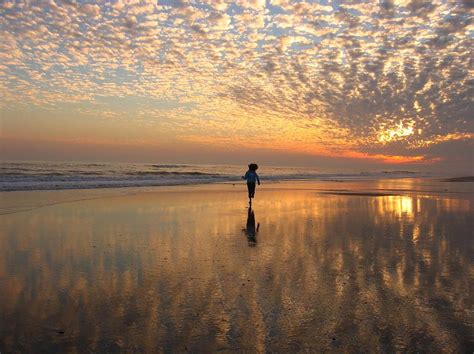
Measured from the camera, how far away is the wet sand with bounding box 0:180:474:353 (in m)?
4.24

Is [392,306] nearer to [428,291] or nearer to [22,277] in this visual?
[428,291]

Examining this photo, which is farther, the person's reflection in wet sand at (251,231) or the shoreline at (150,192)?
the shoreline at (150,192)

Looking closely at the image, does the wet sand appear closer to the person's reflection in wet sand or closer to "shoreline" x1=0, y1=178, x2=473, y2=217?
the person's reflection in wet sand

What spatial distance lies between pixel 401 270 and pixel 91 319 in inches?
213

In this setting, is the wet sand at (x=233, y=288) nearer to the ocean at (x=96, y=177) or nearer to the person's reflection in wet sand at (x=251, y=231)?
the person's reflection in wet sand at (x=251, y=231)

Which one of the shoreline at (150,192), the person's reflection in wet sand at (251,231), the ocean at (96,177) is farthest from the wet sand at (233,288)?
the ocean at (96,177)

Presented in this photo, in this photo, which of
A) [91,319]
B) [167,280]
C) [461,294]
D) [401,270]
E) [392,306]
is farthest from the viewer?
[401,270]

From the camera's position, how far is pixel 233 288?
5.91 meters

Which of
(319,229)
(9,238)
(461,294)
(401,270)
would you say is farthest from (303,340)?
(9,238)

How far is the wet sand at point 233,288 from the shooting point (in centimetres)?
424

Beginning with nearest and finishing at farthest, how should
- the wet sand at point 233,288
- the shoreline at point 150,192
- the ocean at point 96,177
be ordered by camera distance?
the wet sand at point 233,288 → the shoreline at point 150,192 → the ocean at point 96,177

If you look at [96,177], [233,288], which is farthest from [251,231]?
[96,177]

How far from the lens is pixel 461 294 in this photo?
5.69 m

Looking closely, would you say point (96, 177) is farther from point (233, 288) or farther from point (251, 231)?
point (233, 288)
